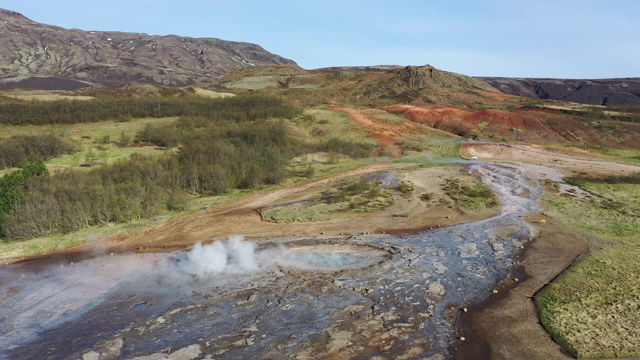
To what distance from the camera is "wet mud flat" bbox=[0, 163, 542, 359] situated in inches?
433

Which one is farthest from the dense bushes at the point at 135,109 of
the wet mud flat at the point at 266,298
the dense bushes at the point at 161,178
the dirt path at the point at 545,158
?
the wet mud flat at the point at 266,298

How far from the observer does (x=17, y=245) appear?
19.4 meters

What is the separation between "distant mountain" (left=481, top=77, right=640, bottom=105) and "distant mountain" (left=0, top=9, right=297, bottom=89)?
260ft

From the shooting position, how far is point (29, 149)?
30.3 meters

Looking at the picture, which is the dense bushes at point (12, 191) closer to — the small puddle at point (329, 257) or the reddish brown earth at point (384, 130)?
the small puddle at point (329, 257)

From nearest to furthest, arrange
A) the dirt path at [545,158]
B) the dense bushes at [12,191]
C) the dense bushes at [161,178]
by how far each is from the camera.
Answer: the dense bushes at [12,191]
the dense bushes at [161,178]
the dirt path at [545,158]

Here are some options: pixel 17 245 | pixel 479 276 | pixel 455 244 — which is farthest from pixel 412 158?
pixel 17 245

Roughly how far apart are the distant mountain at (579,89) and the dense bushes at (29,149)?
93.4 m

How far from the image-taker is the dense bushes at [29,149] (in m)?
29.4

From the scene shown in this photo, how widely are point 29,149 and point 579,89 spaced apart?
339 ft

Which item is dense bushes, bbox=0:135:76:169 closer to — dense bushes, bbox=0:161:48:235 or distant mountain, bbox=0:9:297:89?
dense bushes, bbox=0:161:48:235

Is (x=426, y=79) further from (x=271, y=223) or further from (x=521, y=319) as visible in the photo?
(x=521, y=319)

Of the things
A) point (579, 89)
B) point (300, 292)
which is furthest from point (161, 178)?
point (579, 89)

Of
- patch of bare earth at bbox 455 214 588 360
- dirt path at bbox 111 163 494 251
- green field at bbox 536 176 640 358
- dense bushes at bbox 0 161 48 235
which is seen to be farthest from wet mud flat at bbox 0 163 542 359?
dense bushes at bbox 0 161 48 235
